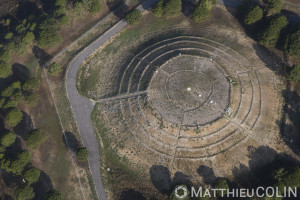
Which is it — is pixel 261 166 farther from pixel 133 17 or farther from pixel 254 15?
pixel 133 17

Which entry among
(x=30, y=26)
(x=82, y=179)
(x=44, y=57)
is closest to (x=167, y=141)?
(x=82, y=179)

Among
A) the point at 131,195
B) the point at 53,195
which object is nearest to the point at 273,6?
the point at 131,195

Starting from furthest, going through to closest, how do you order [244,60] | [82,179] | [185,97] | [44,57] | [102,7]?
[102,7] < [44,57] < [244,60] < [185,97] < [82,179]

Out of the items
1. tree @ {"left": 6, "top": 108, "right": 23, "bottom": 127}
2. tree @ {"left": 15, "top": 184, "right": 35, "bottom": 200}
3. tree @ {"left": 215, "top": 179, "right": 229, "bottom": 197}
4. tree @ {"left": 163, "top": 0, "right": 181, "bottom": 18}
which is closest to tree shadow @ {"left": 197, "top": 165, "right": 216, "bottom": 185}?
tree @ {"left": 215, "top": 179, "right": 229, "bottom": 197}

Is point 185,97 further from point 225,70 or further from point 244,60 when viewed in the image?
point 244,60

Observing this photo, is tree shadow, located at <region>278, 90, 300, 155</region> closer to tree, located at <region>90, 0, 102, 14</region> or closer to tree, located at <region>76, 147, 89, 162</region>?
tree, located at <region>76, 147, 89, 162</region>

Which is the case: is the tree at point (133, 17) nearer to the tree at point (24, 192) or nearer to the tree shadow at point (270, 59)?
the tree shadow at point (270, 59)
